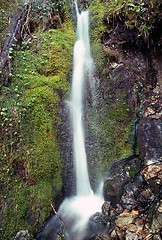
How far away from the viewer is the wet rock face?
12.1 ft

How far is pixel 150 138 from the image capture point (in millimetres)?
3799

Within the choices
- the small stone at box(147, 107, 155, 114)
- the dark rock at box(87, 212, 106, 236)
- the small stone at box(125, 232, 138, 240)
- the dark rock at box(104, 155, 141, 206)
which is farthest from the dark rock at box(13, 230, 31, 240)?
the small stone at box(147, 107, 155, 114)

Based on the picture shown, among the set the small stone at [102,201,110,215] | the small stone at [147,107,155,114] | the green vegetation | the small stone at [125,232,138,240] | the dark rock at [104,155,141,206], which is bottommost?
the small stone at [102,201,110,215]

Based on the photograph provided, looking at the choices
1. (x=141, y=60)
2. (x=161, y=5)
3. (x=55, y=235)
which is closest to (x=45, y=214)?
(x=55, y=235)

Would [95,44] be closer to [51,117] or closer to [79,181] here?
[51,117]

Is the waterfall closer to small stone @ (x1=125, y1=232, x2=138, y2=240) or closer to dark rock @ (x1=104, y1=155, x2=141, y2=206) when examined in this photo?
dark rock @ (x1=104, y1=155, x2=141, y2=206)

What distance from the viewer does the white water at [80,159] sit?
3.77 metres

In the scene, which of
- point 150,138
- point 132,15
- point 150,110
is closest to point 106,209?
point 150,138

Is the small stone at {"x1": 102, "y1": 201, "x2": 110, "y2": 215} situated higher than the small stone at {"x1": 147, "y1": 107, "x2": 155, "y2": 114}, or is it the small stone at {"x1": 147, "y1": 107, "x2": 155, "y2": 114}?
the small stone at {"x1": 147, "y1": 107, "x2": 155, "y2": 114}

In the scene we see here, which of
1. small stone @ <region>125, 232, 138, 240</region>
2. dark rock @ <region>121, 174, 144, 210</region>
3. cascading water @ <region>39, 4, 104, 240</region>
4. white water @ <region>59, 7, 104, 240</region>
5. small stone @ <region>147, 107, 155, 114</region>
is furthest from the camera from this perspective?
small stone @ <region>147, 107, 155, 114</region>

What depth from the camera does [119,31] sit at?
5.12m

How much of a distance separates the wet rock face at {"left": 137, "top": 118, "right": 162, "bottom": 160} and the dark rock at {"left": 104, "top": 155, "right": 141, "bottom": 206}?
33cm

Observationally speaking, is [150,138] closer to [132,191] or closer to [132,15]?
[132,191]

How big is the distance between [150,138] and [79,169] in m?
2.09
